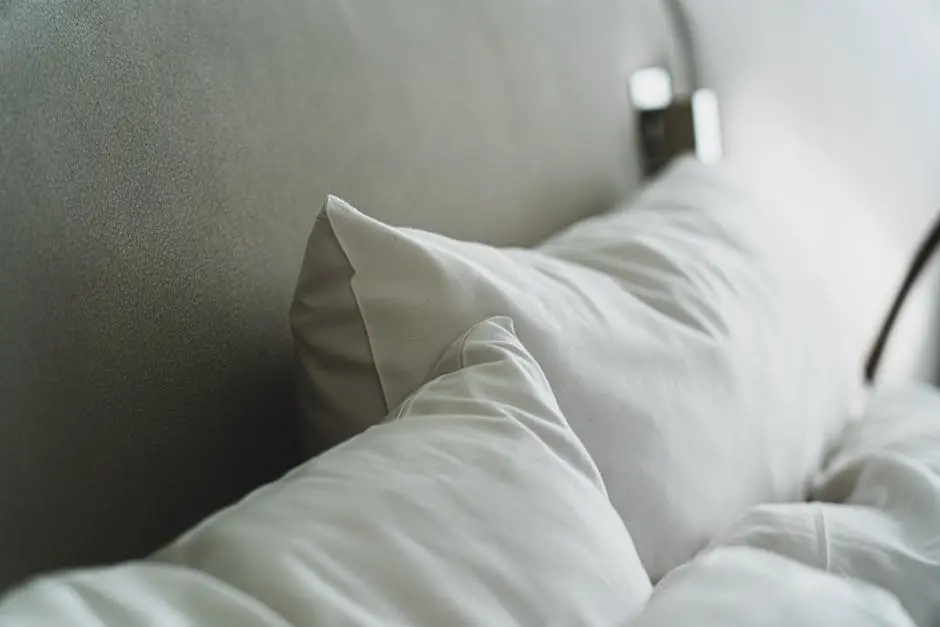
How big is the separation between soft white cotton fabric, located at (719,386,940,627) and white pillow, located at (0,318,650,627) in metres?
0.14

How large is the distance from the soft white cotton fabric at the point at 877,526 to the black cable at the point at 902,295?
3.53 ft

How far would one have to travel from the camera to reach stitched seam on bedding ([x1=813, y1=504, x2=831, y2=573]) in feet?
2.15

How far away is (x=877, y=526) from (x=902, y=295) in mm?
1391

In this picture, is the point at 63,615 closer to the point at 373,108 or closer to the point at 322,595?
the point at 322,595

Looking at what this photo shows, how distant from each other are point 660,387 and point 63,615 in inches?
19.6

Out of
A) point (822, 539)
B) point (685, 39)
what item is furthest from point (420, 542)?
point (685, 39)

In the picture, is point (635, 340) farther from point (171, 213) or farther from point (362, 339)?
point (171, 213)

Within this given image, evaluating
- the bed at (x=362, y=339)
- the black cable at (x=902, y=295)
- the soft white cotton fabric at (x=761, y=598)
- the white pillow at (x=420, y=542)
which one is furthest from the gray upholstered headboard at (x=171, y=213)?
the black cable at (x=902, y=295)

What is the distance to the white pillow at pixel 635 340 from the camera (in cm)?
66

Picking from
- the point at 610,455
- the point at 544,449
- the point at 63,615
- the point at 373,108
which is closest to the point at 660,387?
the point at 610,455

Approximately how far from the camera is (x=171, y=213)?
654 mm

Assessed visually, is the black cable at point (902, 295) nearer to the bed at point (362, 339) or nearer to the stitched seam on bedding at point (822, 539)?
the bed at point (362, 339)

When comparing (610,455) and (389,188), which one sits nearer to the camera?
(610,455)

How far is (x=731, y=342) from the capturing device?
887 mm
